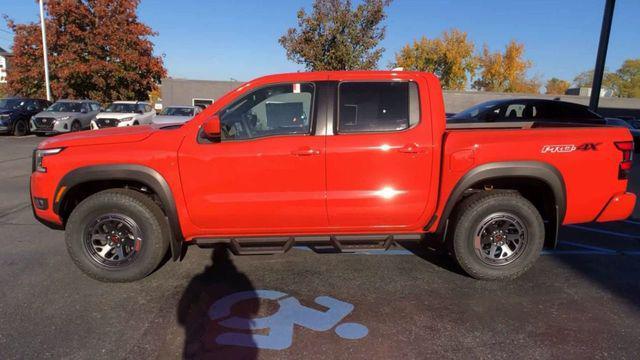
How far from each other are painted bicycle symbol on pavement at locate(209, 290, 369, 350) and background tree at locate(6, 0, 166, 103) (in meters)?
26.1

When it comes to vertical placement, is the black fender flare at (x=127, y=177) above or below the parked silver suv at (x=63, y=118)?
below

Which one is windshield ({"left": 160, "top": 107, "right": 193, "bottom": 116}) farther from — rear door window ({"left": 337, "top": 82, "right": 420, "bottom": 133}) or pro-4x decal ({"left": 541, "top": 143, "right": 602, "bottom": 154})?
pro-4x decal ({"left": 541, "top": 143, "right": 602, "bottom": 154})

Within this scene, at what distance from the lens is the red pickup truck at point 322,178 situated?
371 centimetres

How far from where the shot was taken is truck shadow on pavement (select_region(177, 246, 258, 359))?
9.46ft

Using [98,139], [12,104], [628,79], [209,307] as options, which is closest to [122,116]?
[12,104]

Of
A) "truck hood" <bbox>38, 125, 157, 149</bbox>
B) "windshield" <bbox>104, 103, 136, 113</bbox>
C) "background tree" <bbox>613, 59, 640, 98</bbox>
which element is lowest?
"truck hood" <bbox>38, 125, 157, 149</bbox>

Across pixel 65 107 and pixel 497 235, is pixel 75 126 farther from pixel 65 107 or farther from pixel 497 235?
pixel 497 235

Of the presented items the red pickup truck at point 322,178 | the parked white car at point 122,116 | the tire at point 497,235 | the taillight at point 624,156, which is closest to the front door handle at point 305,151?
the red pickup truck at point 322,178

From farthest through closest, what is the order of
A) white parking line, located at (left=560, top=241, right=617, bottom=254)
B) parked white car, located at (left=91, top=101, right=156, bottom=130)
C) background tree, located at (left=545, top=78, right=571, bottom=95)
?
background tree, located at (left=545, top=78, right=571, bottom=95)
parked white car, located at (left=91, top=101, right=156, bottom=130)
white parking line, located at (left=560, top=241, right=617, bottom=254)

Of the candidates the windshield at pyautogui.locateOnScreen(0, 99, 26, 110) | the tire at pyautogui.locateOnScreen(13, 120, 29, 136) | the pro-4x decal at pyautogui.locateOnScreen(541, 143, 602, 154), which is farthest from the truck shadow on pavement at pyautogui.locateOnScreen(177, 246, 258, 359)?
the windshield at pyautogui.locateOnScreen(0, 99, 26, 110)

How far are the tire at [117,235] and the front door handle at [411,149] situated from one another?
2.20m

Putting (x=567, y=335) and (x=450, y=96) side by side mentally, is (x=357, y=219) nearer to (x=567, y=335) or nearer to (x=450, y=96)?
(x=567, y=335)

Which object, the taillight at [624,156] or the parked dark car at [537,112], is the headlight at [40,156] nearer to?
the taillight at [624,156]

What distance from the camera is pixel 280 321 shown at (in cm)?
329
